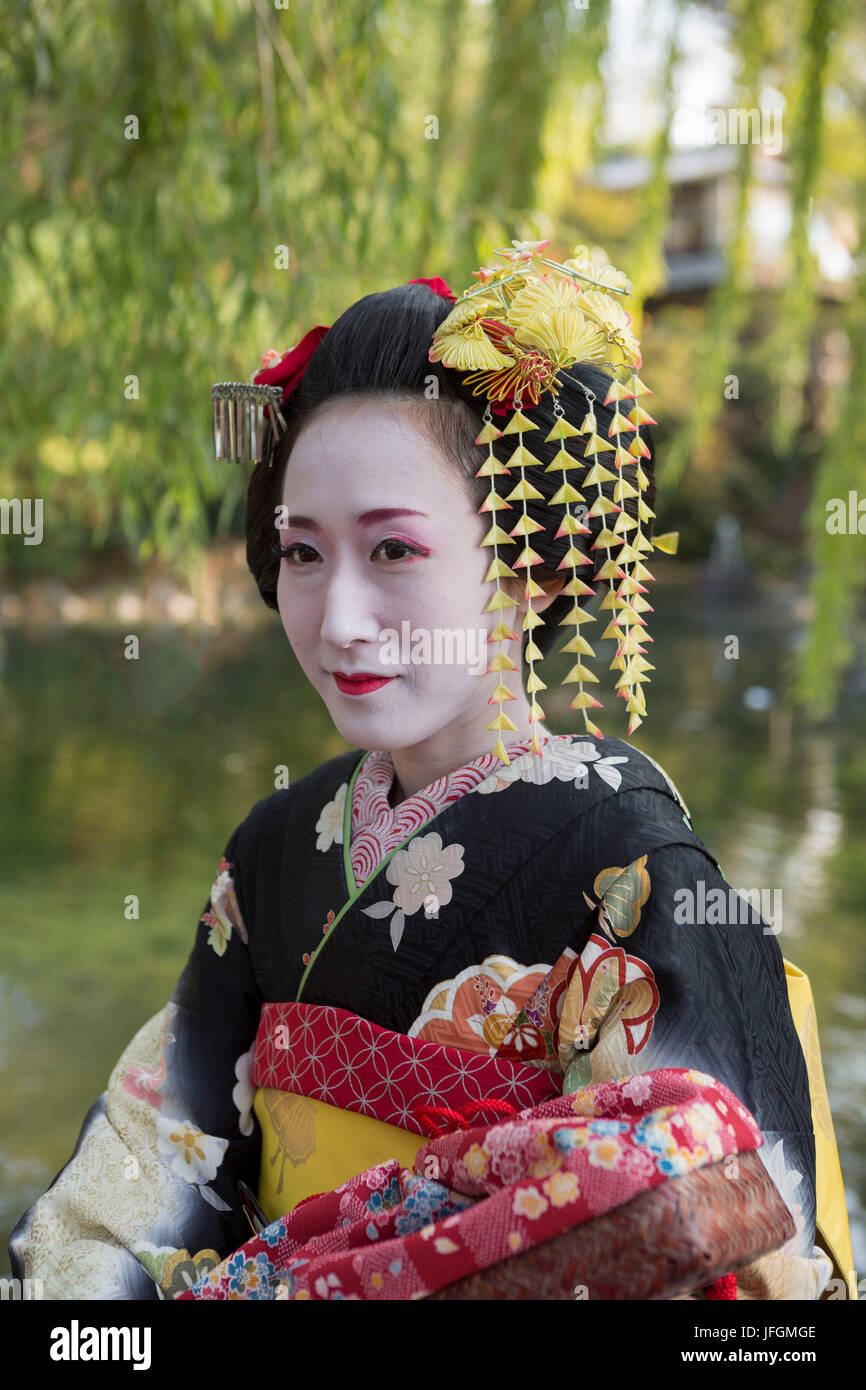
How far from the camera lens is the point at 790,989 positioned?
3.63 ft

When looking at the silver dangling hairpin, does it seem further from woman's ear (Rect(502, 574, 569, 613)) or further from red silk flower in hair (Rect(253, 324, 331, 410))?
woman's ear (Rect(502, 574, 569, 613))

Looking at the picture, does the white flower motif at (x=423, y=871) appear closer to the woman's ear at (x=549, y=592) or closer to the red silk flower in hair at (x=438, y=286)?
→ the woman's ear at (x=549, y=592)

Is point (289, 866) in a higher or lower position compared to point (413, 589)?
lower

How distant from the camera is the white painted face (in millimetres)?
1061

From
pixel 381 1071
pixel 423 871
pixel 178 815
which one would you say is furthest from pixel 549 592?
pixel 178 815

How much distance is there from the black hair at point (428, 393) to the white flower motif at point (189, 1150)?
2.14 ft

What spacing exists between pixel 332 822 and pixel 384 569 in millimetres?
314

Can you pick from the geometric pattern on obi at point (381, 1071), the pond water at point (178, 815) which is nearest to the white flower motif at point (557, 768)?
the geometric pattern on obi at point (381, 1071)

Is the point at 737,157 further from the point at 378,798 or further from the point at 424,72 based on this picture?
the point at 424,72

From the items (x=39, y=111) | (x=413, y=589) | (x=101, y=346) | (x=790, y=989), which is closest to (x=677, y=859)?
(x=790, y=989)

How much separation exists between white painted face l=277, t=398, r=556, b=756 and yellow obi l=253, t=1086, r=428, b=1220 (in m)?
0.34

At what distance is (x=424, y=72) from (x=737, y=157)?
22.3ft

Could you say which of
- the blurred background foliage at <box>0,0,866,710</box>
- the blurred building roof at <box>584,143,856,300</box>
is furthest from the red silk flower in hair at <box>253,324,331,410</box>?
the blurred building roof at <box>584,143,856,300</box>

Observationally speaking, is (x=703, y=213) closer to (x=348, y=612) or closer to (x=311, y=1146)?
(x=348, y=612)
